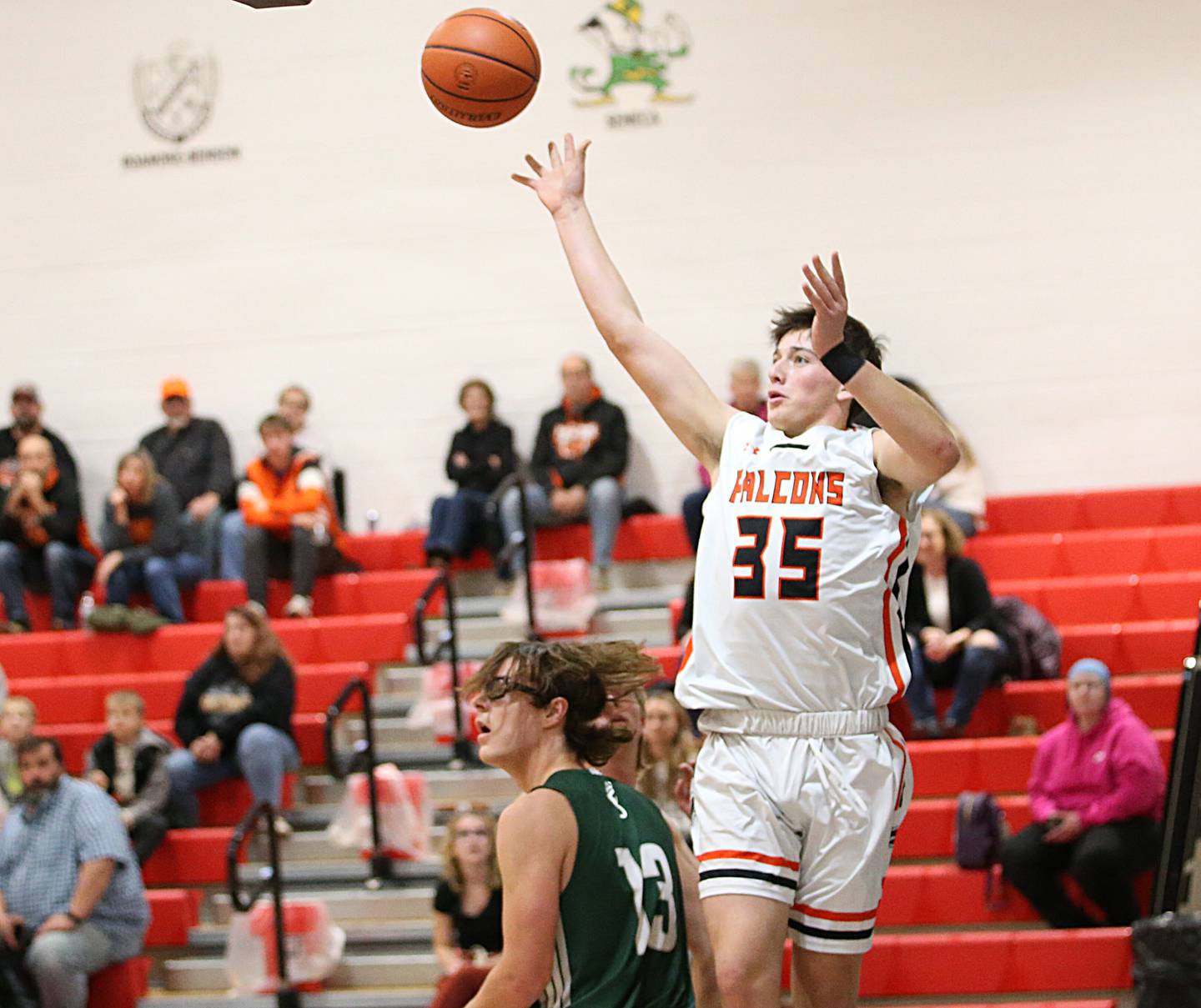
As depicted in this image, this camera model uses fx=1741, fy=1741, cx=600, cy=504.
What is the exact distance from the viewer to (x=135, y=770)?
28.1 feet

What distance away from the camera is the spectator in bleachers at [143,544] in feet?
34.1

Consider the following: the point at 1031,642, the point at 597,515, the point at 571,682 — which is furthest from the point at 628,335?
the point at 597,515

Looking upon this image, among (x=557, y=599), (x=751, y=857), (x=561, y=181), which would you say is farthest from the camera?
(x=557, y=599)

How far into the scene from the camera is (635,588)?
10.3 meters

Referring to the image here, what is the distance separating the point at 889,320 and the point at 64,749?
220 inches

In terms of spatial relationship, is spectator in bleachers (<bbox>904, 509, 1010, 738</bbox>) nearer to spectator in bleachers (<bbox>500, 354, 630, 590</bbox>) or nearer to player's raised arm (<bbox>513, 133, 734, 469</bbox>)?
spectator in bleachers (<bbox>500, 354, 630, 590</bbox>)

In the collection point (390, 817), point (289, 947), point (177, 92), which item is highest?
point (177, 92)

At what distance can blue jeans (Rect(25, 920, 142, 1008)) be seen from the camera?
7.51 meters

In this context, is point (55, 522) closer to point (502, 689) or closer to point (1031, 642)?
point (1031, 642)

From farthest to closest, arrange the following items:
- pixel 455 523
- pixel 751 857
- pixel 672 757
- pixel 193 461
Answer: pixel 193 461, pixel 455 523, pixel 672 757, pixel 751 857

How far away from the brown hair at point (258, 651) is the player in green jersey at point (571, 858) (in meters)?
5.12

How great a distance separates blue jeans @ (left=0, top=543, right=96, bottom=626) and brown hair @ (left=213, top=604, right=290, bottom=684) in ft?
7.16

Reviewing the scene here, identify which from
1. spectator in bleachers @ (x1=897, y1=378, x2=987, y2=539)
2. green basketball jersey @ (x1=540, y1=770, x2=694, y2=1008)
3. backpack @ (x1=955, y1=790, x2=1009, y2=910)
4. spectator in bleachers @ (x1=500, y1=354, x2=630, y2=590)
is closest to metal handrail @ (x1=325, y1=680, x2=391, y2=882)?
spectator in bleachers @ (x1=500, y1=354, x2=630, y2=590)

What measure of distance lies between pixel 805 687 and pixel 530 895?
0.86 m
